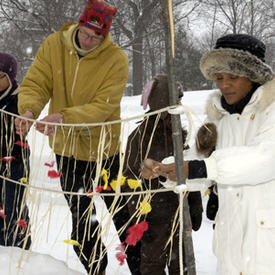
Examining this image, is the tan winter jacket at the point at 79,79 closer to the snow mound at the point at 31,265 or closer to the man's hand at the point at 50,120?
the man's hand at the point at 50,120

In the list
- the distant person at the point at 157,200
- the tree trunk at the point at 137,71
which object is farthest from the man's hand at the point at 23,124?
the tree trunk at the point at 137,71

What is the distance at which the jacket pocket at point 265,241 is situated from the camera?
1381 millimetres

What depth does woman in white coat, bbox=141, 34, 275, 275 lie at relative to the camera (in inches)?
52.1

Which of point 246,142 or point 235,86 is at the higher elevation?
point 235,86

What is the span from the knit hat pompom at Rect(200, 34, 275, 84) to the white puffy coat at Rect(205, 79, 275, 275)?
6 cm

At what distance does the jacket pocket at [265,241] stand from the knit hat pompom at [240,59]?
1.84 feet

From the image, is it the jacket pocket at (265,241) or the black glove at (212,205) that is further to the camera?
the black glove at (212,205)

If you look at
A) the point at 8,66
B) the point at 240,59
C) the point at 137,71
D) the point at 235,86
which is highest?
the point at 137,71

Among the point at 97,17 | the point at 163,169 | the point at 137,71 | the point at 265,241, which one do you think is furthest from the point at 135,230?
the point at 137,71

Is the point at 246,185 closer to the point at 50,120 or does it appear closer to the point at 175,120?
the point at 175,120

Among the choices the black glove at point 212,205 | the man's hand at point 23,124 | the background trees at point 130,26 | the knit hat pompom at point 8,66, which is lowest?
the black glove at point 212,205

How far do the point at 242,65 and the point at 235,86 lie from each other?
0.09m

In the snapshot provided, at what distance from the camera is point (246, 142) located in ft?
4.78

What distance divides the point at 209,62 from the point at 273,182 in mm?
582
